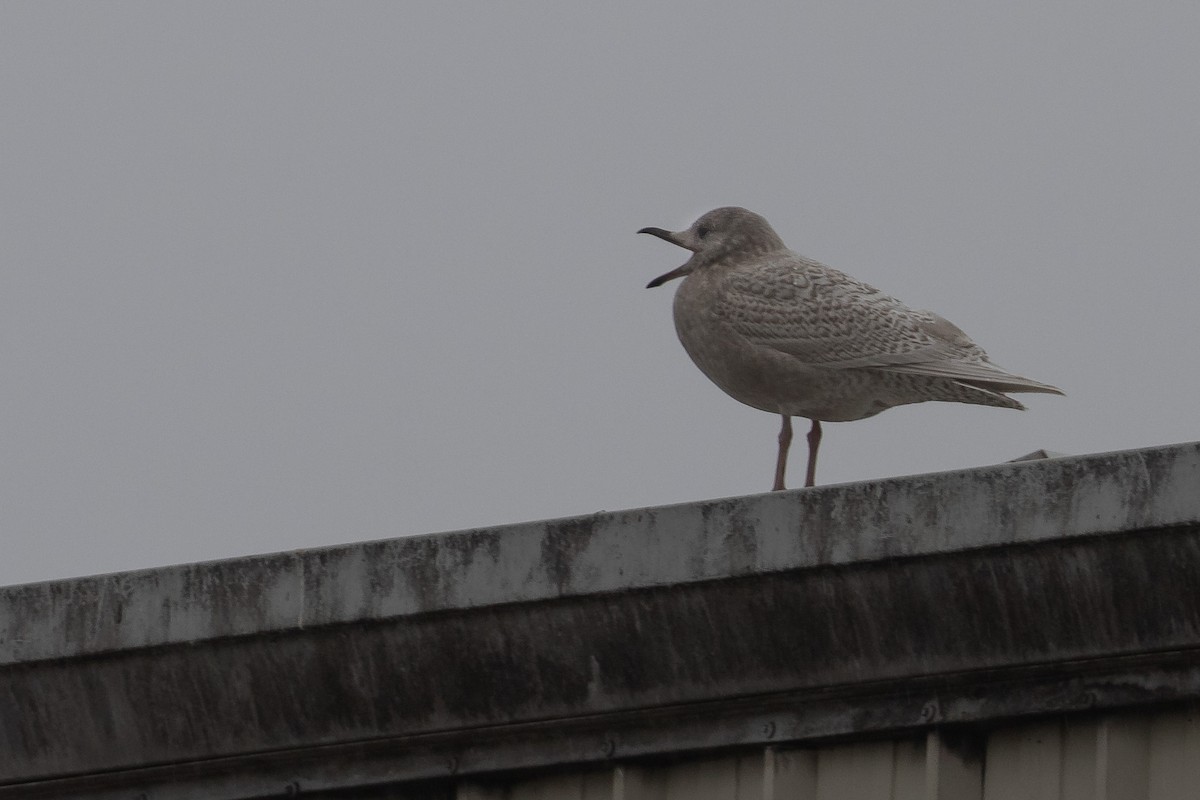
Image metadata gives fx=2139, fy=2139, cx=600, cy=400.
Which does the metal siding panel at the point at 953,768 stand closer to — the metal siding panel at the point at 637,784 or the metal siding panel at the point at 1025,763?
the metal siding panel at the point at 1025,763

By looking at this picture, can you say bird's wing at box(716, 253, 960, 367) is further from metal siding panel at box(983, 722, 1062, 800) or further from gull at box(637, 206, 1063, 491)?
metal siding panel at box(983, 722, 1062, 800)

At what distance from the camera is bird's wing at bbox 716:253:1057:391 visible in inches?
325

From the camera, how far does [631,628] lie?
4.97 m

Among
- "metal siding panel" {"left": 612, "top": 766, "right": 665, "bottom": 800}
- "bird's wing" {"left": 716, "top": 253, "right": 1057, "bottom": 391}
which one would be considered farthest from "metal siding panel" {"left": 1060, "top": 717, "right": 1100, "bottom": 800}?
"bird's wing" {"left": 716, "top": 253, "right": 1057, "bottom": 391}

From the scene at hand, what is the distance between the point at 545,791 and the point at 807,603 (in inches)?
32.9

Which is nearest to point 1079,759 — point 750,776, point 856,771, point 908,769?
point 908,769

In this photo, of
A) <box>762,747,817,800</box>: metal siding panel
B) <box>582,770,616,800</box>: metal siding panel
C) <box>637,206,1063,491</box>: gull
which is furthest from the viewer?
<box>637,206,1063,491</box>: gull

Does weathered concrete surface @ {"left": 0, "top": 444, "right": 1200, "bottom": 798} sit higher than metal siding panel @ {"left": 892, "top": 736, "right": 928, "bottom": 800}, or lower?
higher

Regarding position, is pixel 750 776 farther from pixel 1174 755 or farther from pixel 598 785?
pixel 1174 755

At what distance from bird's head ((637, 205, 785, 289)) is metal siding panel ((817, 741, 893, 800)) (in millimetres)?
4176

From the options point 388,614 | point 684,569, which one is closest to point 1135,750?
point 684,569

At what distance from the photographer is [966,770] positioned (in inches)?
181

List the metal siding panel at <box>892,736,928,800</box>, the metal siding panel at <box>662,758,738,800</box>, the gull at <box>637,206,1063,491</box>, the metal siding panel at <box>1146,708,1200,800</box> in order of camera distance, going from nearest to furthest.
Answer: the metal siding panel at <box>1146,708,1200,800</box>, the metal siding panel at <box>892,736,928,800</box>, the metal siding panel at <box>662,758,738,800</box>, the gull at <box>637,206,1063,491</box>

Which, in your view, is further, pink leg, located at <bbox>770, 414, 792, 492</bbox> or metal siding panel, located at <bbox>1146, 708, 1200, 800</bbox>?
pink leg, located at <bbox>770, 414, 792, 492</bbox>
